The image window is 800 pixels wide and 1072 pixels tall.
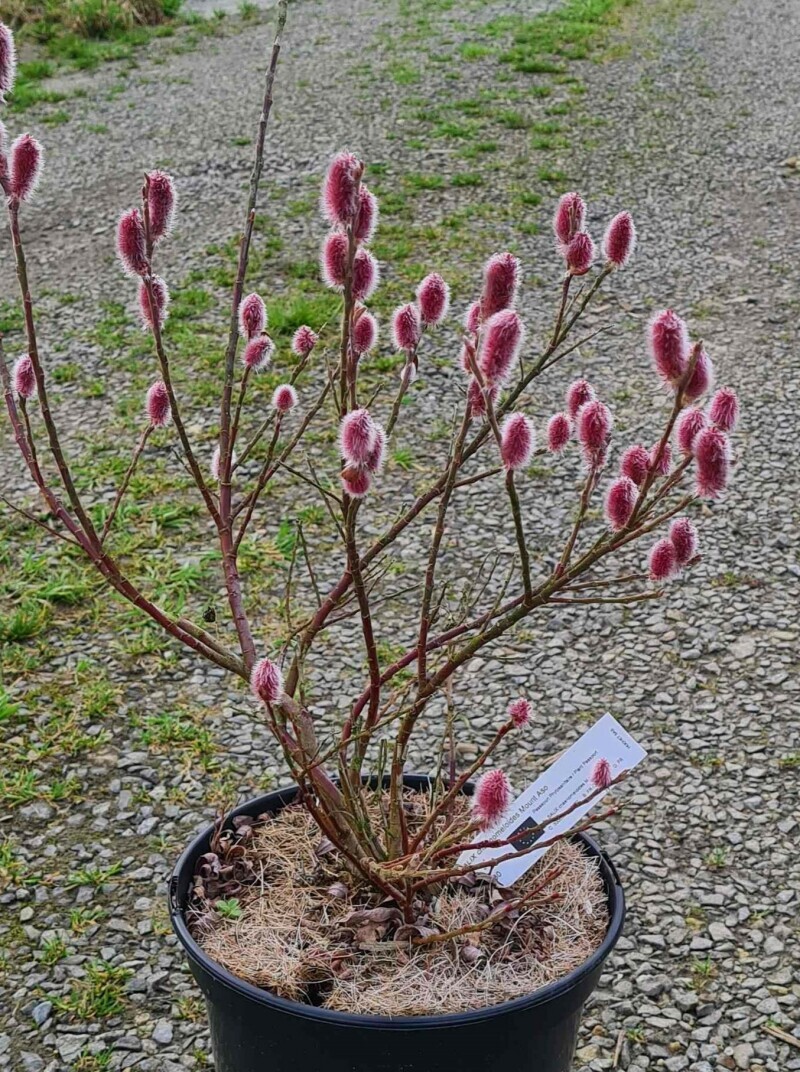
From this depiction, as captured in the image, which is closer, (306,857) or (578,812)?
(578,812)

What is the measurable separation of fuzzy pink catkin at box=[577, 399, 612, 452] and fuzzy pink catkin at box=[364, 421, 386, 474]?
0.27m

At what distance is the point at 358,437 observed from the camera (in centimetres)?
148

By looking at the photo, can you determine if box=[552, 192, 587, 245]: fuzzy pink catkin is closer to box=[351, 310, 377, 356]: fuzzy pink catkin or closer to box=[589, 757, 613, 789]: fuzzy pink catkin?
box=[351, 310, 377, 356]: fuzzy pink catkin

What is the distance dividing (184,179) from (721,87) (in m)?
4.62

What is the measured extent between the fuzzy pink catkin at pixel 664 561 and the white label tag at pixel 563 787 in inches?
12.7

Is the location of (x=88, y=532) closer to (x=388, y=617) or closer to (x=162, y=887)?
(x=162, y=887)

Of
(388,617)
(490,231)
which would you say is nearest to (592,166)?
(490,231)

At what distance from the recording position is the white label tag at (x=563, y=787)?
1864 millimetres

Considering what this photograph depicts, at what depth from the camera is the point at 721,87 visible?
9.57 m

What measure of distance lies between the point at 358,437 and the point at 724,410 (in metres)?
0.46

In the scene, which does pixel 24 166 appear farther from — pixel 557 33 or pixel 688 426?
pixel 557 33

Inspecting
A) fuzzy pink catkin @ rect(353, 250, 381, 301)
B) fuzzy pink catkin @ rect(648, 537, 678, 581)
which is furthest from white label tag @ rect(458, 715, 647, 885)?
fuzzy pink catkin @ rect(353, 250, 381, 301)

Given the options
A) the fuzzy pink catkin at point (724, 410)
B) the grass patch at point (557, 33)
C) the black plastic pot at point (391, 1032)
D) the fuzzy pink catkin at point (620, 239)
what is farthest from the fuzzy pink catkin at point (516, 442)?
the grass patch at point (557, 33)

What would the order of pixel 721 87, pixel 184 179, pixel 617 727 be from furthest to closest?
pixel 721 87, pixel 184 179, pixel 617 727
